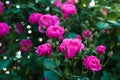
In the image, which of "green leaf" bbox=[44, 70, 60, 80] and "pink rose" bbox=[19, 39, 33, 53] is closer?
"green leaf" bbox=[44, 70, 60, 80]

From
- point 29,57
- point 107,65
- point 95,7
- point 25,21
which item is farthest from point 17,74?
point 95,7

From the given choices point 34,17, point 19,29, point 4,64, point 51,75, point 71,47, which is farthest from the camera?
point 19,29

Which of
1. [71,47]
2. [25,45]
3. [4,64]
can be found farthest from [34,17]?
[71,47]

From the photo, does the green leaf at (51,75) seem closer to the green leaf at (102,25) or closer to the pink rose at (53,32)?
the pink rose at (53,32)

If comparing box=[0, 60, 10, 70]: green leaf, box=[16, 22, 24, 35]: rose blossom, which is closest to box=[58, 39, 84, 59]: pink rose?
box=[0, 60, 10, 70]: green leaf

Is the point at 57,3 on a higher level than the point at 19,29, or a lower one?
higher

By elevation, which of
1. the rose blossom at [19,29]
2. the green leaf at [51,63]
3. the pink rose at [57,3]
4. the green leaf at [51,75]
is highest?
the pink rose at [57,3]

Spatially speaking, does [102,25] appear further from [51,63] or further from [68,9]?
[51,63]

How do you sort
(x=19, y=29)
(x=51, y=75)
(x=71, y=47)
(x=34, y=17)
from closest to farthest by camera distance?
(x=71, y=47) < (x=51, y=75) < (x=34, y=17) < (x=19, y=29)

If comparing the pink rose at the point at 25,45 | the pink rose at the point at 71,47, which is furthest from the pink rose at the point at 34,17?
the pink rose at the point at 71,47

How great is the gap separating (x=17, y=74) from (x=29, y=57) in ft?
0.35

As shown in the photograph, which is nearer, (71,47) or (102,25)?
(71,47)

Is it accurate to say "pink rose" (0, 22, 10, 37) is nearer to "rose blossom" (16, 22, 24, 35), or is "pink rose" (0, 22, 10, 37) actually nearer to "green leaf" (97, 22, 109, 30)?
"rose blossom" (16, 22, 24, 35)

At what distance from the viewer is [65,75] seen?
5.09 feet
